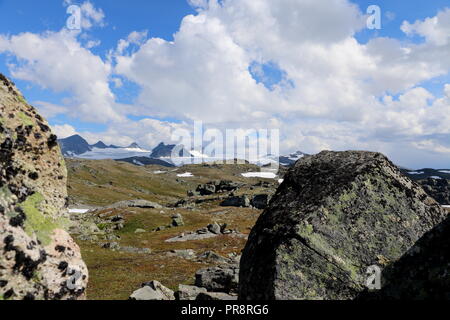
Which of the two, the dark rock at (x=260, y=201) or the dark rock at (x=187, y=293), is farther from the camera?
the dark rock at (x=260, y=201)

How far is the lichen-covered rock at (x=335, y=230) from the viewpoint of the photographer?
33.3ft

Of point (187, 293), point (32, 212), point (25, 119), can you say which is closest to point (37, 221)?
point (32, 212)

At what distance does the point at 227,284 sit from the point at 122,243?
154ft

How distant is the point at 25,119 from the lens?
10.4 metres

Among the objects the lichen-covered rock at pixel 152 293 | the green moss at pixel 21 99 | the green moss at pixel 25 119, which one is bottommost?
the lichen-covered rock at pixel 152 293

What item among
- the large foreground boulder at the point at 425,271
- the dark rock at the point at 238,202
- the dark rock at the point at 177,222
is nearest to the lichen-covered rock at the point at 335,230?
the large foreground boulder at the point at 425,271

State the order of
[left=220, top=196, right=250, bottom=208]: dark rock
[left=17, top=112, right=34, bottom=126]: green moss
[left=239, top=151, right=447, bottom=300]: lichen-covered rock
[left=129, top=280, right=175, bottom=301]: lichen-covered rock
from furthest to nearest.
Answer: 1. [left=220, top=196, right=250, bottom=208]: dark rock
2. [left=129, top=280, right=175, bottom=301]: lichen-covered rock
3. [left=17, top=112, right=34, bottom=126]: green moss
4. [left=239, top=151, right=447, bottom=300]: lichen-covered rock

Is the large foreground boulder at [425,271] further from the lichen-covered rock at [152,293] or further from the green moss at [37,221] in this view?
the lichen-covered rock at [152,293]

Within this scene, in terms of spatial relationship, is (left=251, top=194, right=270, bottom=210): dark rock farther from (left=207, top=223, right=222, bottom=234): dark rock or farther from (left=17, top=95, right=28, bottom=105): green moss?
(left=17, top=95, right=28, bottom=105): green moss

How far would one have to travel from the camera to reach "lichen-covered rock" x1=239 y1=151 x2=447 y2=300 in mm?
10156

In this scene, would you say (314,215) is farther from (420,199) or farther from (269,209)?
(420,199)

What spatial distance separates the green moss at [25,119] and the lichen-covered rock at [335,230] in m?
8.32

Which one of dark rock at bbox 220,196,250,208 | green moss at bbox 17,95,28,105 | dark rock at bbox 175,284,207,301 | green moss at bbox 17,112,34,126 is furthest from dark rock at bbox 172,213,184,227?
green moss at bbox 17,112,34,126

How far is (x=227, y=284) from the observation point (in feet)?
89.8
